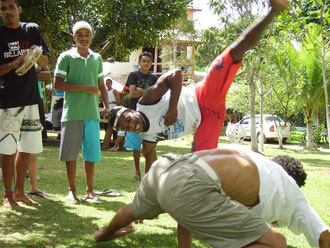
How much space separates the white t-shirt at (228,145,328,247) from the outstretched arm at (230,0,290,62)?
1101 mm

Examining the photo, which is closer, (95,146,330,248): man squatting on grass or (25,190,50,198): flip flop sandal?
(95,146,330,248): man squatting on grass

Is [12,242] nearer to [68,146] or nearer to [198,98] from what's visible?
[68,146]

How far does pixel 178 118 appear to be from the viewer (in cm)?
369

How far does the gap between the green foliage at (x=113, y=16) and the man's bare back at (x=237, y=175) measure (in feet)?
33.8

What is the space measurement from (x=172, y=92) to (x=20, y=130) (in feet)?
6.61

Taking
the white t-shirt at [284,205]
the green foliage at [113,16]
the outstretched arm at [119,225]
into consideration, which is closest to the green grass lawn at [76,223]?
the outstretched arm at [119,225]

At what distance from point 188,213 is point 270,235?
1.62 feet

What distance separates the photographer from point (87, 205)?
15.2 ft

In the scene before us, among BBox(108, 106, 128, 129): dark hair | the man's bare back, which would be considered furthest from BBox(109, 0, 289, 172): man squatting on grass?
the man's bare back

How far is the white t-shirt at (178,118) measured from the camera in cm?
359

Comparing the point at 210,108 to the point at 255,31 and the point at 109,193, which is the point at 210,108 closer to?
the point at 255,31

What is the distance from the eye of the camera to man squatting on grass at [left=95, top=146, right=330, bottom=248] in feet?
7.64

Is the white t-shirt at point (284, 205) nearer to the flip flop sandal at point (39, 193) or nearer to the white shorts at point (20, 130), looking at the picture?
the white shorts at point (20, 130)

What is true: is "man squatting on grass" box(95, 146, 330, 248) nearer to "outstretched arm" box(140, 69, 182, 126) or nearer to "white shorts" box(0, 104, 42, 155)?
"outstretched arm" box(140, 69, 182, 126)
